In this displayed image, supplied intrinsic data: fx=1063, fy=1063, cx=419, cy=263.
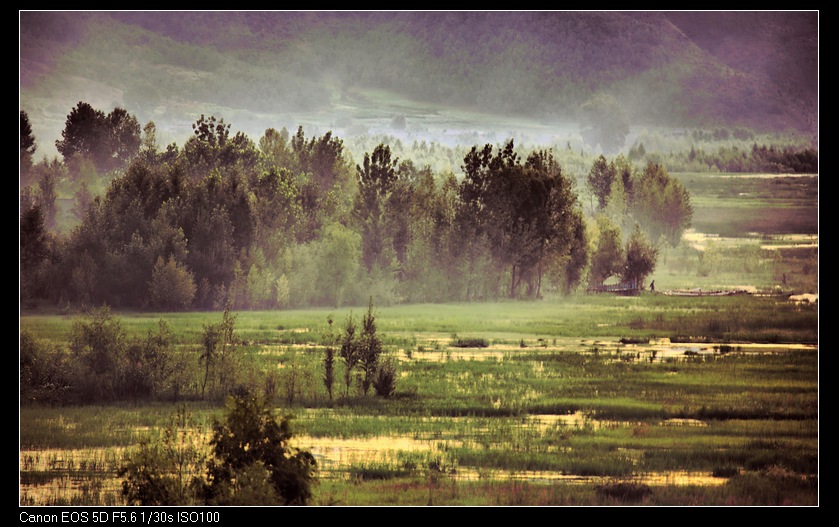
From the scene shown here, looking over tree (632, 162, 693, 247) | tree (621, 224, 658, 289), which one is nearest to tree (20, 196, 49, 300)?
tree (632, 162, 693, 247)

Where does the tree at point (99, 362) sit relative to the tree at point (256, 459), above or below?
above

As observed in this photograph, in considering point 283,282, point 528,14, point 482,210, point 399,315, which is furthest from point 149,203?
point 528,14

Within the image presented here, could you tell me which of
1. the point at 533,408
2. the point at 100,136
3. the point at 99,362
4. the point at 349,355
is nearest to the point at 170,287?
the point at 100,136

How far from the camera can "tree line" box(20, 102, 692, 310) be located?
24500mm

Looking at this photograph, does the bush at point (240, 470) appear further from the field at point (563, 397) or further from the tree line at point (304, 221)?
the tree line at point (304, 221)

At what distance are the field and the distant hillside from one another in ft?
7.77

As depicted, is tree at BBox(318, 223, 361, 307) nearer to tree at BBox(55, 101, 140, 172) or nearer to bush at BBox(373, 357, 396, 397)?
tree at BBox(55, 101, 140, 172)

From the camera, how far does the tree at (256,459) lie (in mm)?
14258

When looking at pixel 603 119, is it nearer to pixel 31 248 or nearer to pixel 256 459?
pixel 31 248

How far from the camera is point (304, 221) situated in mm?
29172

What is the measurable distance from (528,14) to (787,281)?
8271 mm

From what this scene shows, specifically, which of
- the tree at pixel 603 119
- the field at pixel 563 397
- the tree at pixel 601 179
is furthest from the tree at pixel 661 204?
the tree at pixel 603 119

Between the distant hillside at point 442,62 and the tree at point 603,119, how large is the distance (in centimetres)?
21

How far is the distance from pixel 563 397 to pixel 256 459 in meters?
7.62
